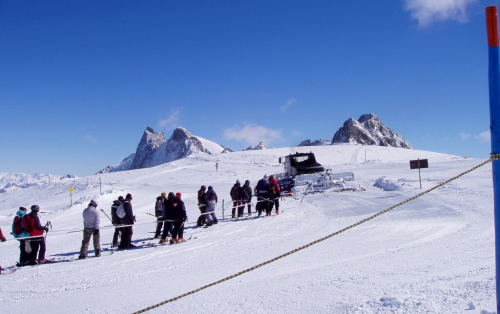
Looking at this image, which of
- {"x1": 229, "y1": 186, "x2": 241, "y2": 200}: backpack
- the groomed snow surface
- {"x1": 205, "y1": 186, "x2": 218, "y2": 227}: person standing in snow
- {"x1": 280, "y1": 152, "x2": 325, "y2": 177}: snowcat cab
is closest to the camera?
the groomed snow surface

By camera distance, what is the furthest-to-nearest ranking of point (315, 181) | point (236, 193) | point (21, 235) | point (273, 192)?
point (315, 181) < point (236, 193) < point (273, 192) < point (21, 235)

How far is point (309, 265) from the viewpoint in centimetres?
651

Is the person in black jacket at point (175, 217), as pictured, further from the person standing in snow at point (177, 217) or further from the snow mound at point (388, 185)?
Result: the snow mound at point (388, 185)

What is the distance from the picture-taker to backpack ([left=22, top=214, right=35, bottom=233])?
8797 millimetres

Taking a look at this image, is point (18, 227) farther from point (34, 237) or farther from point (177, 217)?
point (177, 217)

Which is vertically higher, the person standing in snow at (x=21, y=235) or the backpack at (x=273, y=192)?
the backpack at (x=273, y=192)

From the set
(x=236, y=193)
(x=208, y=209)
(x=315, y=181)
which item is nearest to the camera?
(x=208, y=209)

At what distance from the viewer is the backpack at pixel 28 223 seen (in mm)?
8797

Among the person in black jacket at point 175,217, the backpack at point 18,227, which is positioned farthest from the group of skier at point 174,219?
the backpack at point 18,227

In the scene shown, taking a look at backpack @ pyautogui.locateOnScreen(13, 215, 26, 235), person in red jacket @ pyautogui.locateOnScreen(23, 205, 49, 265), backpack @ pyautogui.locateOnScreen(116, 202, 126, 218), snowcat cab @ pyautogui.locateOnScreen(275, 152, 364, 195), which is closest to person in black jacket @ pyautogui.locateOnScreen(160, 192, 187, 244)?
backpack @ pyautogui.locateOnScreen(116, 202, 126, 218)

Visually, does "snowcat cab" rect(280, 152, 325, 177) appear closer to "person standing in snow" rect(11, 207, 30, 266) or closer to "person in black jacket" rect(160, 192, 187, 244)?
"person in black jacket" rect(160, 192, 187, 244)

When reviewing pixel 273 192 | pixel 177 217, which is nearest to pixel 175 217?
pixel 177 217

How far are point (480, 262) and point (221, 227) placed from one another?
8.90m

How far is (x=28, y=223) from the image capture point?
8.81 meters
